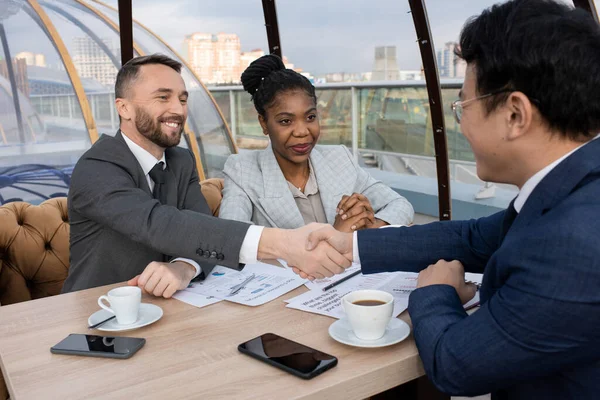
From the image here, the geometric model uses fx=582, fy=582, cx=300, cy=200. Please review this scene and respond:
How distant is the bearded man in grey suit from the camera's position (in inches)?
67.3

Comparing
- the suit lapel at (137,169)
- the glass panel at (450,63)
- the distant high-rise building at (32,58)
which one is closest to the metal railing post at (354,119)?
the glass panel at (450,63)

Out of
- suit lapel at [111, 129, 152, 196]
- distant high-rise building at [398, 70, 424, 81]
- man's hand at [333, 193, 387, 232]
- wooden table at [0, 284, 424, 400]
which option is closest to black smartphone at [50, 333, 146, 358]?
wooden table at [0, 284, 424, 400]

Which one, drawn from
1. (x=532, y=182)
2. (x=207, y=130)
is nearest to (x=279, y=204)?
(x=532, y=182)

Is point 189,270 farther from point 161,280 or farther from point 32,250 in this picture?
point 32,250

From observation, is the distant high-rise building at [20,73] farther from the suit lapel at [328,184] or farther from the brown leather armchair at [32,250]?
the suit lapel at [328,184]

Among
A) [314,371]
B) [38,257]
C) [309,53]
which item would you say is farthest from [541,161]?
[309,53]

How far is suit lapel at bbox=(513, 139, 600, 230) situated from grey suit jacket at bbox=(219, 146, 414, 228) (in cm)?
134

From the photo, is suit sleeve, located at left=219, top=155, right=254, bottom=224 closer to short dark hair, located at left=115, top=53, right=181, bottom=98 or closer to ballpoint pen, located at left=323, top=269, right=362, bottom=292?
short dark hair, located at left=115, top=53, right=181, bottom=98

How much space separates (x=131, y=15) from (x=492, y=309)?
315cm

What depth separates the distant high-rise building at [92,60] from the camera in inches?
242

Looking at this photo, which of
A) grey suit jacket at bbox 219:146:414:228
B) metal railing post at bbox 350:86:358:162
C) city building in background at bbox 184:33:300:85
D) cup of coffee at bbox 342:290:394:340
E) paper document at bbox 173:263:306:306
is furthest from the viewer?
metal railing post at bbox 350:86:358:162

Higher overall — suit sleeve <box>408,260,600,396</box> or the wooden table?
suit sleeve <box>408,260,600,396</box>

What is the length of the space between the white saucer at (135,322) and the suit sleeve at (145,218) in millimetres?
220

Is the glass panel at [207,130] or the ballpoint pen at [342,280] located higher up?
the glass panel at [207,130]
